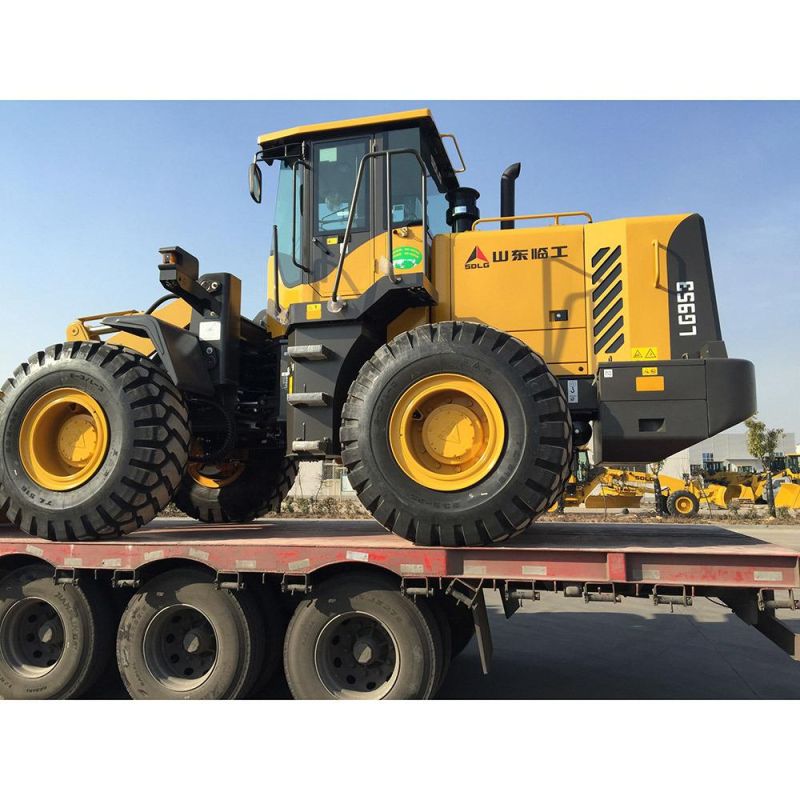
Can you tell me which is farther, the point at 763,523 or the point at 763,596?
the point at 763,523

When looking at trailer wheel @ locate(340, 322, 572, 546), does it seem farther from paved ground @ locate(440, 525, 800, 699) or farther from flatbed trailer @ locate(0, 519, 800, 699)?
paved ground @ locate(440, 525, 800, 699)

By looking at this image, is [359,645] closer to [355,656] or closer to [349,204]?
[355,656]

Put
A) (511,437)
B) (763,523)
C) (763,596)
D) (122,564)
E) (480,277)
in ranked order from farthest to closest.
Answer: (763,523) → (480,277) → (122,564) → (511,437) → (763,596)

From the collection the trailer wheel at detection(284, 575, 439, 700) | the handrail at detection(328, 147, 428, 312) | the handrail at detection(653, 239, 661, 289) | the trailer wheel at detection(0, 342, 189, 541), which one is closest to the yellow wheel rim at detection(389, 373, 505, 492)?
the trailer wheel at detection(284, 575, 439, 700)

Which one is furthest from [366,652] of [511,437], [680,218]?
[680,218]

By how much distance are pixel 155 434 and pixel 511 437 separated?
110 inches

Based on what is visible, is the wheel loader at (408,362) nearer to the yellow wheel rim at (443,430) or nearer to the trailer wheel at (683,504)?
the yellow wheel rim at (443,430)

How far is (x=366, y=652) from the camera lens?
4590mm

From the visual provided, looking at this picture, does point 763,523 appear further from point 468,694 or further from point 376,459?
point 376,459

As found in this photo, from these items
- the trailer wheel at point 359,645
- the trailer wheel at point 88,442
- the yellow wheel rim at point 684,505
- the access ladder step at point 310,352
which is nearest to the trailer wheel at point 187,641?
the trailer wheel at point 359,645

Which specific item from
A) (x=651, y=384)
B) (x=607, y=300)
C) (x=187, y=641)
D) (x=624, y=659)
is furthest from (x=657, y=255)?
(x=187, y=641)

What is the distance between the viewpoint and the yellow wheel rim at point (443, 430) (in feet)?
15.0

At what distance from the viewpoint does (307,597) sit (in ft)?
15.5

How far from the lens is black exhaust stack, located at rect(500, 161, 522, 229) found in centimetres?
604
